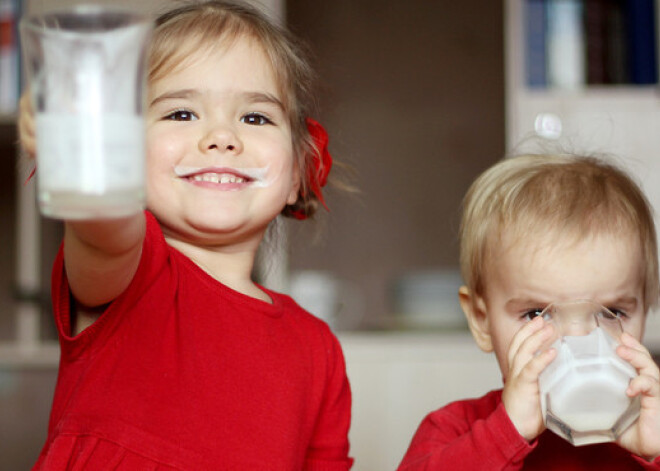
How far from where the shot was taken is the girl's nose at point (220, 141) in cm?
96

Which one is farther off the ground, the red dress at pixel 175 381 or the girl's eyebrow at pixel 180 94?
the girl's eyebrow at pixel 180 94

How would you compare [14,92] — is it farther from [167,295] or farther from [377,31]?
[167,295]

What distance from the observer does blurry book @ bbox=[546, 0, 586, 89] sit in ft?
7.67

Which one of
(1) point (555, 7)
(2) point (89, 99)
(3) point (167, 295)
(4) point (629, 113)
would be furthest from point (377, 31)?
(2) point (89, 99)

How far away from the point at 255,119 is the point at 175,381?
349mm

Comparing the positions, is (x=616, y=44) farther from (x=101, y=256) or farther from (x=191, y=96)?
(x=101, y=256)

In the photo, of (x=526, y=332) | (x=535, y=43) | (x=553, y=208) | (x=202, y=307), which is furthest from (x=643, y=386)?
(x=535, y=43)

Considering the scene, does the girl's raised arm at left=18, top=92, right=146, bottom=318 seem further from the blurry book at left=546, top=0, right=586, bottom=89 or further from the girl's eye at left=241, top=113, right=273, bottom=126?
the blurry book at left=546, top=0, right=586, bottom=89

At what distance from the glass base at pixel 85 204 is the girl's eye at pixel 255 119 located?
50cm

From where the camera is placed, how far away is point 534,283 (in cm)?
102

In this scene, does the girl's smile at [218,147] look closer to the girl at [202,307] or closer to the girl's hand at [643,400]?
the girl at [202,307]

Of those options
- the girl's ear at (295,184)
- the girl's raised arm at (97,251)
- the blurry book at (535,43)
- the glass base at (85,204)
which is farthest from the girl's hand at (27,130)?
the blurry book at (535,43)

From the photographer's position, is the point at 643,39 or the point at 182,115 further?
the point at 643,39

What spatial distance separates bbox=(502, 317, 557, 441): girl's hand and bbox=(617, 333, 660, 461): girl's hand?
0.28 ft
